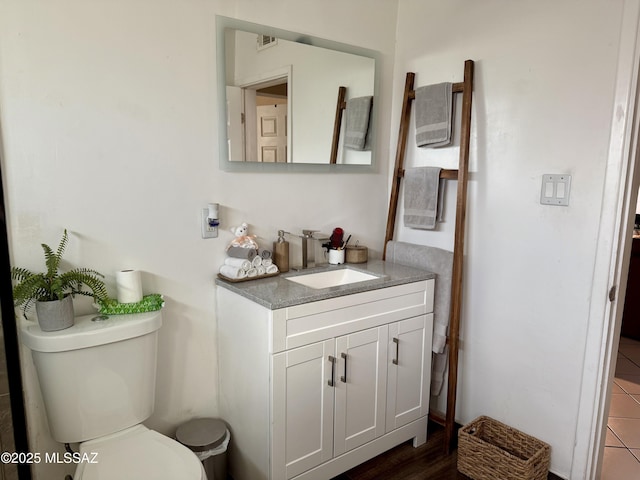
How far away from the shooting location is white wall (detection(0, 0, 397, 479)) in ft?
4.84

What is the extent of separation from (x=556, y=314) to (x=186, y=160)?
1.67m

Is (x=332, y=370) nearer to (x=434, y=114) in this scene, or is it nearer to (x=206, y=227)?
(x=206, y=227)

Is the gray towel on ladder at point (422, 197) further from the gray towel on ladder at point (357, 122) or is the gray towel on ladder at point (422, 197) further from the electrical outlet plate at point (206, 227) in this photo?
the electrical outlet plate at point (206, 227)

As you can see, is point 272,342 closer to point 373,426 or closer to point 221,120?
point 373,426

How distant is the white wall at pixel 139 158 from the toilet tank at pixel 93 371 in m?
0.15

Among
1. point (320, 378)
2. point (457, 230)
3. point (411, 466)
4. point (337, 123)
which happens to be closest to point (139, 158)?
point (337, 123)

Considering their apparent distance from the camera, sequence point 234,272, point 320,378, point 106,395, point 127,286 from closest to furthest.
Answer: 1. point 106,395
2. point 127,286
3. point 320,378
4. point 234,272

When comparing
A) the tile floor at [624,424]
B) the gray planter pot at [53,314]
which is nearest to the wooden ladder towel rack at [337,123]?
the gray planter pot at [53,314]

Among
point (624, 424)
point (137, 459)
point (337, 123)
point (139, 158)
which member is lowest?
point (624, 424)

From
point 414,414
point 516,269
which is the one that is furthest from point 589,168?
point 414,414

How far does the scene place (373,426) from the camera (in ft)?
6.36

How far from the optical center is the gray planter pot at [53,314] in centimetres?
142

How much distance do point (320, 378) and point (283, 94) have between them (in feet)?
4.10

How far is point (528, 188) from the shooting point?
6.28ft
